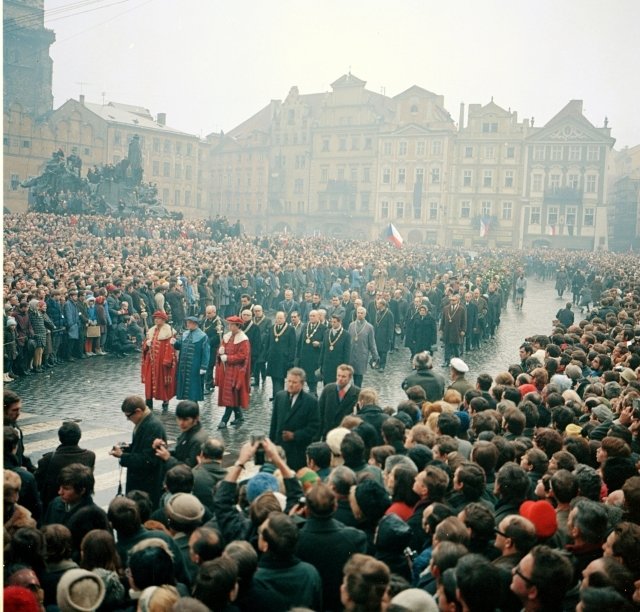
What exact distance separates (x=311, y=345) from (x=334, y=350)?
48 centimetres

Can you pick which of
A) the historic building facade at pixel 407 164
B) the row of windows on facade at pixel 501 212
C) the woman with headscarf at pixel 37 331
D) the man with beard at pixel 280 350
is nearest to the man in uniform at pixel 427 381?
the man with beard at pixel 280 350

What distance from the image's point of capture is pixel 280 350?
43.6 feet

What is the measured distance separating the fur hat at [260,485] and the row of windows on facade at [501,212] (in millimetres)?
65709

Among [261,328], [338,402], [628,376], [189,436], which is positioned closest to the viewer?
[189,436]

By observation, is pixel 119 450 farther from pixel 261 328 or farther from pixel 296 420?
pixel 261 328

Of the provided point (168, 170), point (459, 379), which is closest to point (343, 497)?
point (459, 379)

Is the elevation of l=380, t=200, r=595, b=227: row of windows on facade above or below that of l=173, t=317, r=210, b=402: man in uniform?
above

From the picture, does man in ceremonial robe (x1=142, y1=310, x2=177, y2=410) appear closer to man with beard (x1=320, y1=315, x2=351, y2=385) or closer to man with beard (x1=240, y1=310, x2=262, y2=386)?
man with beard (x1=240, y1=310, x2=262, y2=386)

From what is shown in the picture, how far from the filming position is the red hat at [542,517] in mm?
4898

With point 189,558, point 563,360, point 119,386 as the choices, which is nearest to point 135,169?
point 119,386

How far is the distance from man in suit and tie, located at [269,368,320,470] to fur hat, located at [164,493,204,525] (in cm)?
364

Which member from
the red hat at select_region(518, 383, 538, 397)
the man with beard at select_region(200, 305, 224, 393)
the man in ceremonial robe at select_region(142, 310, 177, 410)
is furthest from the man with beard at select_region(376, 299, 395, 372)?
the red hat at select_region(518, 383, 538, 397)

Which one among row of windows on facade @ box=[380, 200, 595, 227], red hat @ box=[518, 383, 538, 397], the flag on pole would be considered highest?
row of windows on facade @ box=[380, 200, 595, 227]

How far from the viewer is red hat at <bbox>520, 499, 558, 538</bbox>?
4898 millimetres
